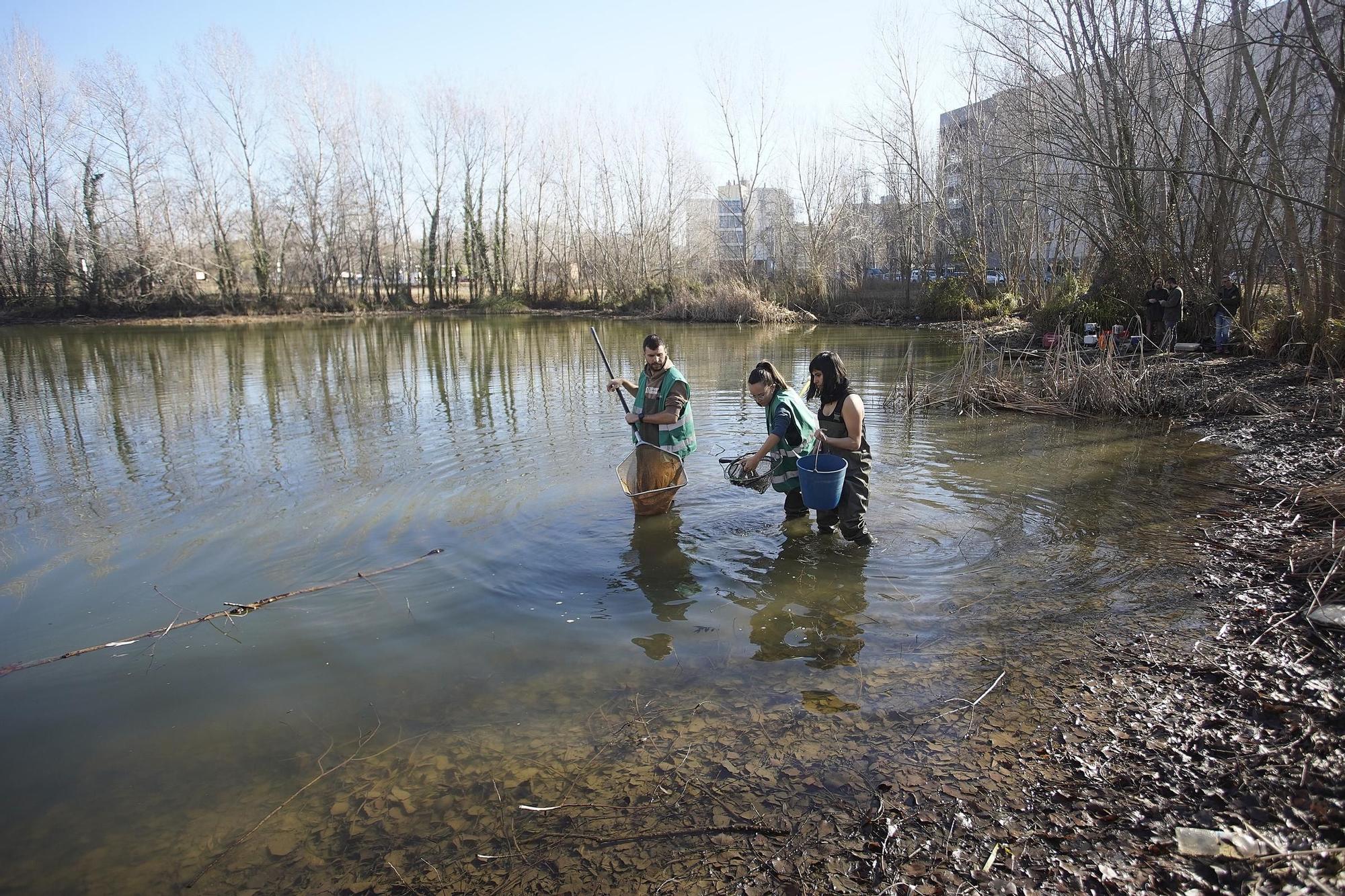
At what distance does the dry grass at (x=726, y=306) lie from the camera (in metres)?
35.6

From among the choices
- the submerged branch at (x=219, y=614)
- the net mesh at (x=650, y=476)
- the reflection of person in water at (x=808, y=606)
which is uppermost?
the net mesh at (x=650, y=476)

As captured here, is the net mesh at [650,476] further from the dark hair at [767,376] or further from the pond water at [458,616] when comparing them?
the dark hair at [767,376]

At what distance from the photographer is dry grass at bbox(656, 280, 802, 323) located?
117ft

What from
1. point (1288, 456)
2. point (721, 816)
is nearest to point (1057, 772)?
point (721, 816)

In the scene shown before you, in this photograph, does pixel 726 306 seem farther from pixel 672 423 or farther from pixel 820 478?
pixel 820 478

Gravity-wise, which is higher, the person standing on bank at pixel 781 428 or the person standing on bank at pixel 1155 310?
the person standing on bank at pixel 1155 310

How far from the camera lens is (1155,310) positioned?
1691cm

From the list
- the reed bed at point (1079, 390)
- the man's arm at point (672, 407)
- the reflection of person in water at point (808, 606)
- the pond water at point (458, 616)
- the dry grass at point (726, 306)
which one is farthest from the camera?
the dry grass at point (726, 306)

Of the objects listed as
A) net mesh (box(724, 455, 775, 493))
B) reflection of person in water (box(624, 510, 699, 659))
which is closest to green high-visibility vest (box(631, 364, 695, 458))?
net mesh (box(724, 455, 775, 493))

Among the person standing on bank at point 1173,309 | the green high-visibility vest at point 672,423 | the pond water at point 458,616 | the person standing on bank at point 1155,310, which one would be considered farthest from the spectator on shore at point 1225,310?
the green high-visibility vest at point 672,423

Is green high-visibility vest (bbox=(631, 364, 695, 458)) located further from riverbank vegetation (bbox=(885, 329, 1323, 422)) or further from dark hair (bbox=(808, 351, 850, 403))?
riverbank vegetation (bbox=(885, 329, 1323, 422))

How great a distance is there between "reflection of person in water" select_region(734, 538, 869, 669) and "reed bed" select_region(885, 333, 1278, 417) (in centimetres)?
733

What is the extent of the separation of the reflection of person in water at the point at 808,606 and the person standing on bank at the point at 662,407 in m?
1.45

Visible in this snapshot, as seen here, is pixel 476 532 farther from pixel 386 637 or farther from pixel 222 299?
pixel 222 299
